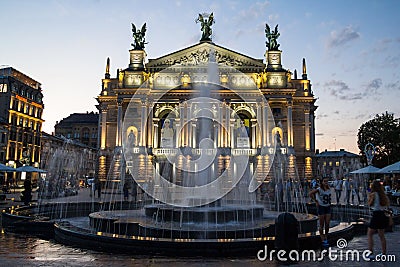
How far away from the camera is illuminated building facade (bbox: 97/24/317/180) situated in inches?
2240

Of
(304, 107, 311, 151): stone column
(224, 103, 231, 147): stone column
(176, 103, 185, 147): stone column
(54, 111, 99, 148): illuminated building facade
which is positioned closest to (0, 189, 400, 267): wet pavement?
(176, 103, 185, 147): stone column

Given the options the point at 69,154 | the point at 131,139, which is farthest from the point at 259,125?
the point at 69,154

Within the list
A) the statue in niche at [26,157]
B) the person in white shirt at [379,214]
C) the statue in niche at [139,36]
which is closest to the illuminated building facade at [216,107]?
the statue in niche at [139,36]

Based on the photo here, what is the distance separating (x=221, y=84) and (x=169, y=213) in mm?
45110

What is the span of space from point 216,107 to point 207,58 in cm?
823

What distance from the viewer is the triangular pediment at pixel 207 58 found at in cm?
5850

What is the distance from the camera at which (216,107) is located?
2272 inches

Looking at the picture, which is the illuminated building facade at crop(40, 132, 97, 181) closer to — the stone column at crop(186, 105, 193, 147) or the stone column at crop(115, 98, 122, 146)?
the stone column at crop(115, 98, 122, 146)

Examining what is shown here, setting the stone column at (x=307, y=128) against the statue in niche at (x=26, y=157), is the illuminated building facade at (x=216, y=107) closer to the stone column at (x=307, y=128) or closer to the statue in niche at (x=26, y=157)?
the stone column at (x=307, y=128)

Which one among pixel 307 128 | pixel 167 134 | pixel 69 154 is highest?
pixel 307 128

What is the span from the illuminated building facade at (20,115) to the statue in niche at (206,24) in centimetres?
3566

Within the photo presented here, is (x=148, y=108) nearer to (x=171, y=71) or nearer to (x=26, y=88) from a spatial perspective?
(x=171, y=71)

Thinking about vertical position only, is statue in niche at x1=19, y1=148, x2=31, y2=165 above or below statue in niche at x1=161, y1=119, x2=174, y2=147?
below

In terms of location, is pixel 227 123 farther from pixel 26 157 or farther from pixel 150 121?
pixel 26 157
